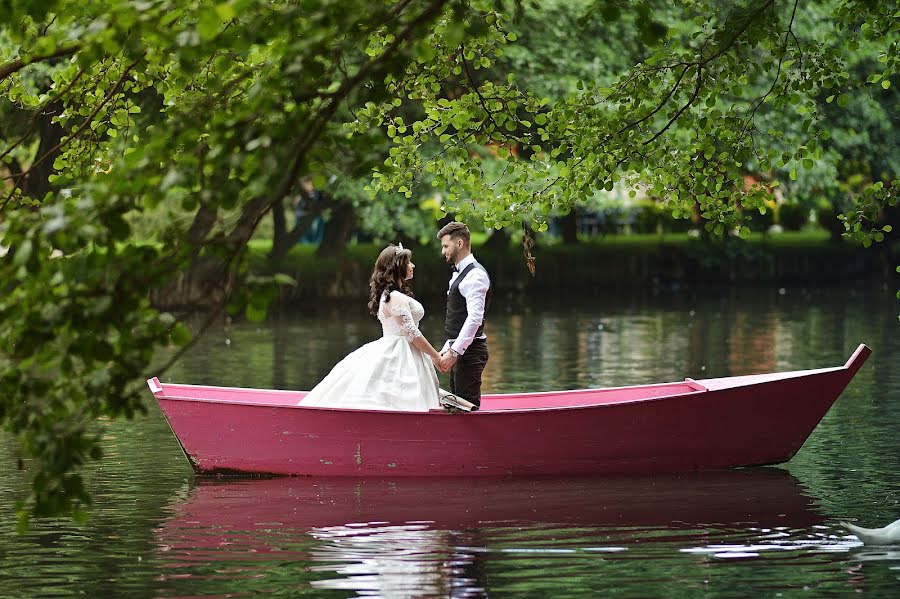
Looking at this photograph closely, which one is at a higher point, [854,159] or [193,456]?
[854,159]

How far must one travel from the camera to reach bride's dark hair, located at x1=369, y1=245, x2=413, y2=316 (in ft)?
39.6

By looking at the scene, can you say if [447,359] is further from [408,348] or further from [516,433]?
[516,433]

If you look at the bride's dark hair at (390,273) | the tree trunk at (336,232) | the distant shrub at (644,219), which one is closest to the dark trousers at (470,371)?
the bride's dark hair at (390,273)

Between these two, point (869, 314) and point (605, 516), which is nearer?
point (605, 516)

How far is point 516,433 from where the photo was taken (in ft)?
40.0

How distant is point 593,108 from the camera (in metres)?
11.1

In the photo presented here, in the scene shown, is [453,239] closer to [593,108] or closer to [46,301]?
[593,108]

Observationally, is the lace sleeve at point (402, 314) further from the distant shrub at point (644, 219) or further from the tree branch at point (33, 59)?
the distant shrub at point (644, 219)

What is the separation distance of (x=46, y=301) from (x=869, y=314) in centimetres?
2824

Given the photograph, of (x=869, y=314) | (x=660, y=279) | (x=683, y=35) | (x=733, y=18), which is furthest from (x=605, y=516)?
(x=660, y=279)

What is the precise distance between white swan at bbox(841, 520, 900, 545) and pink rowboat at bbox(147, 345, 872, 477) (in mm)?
2631

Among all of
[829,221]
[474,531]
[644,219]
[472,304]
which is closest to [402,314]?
[472,304]

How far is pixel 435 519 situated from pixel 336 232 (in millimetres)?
29291

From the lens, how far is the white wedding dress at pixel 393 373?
1223cm
